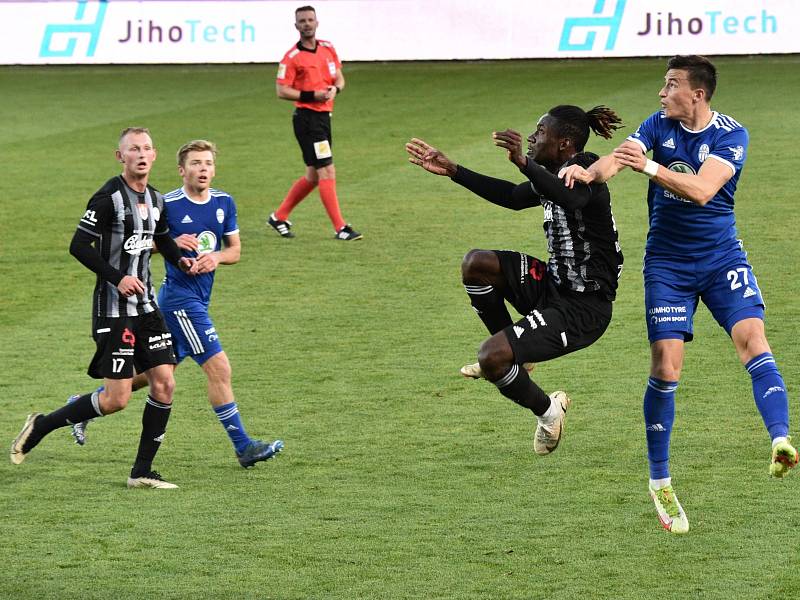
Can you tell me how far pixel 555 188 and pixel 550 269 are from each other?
33.3 inches

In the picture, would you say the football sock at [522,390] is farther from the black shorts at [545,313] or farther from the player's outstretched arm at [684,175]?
the player's outstretched arm at [684,175]

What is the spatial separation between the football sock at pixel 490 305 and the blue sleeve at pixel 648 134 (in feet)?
3.80

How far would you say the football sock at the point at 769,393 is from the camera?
21.5 feet

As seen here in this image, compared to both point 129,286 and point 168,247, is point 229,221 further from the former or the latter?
point 129,286

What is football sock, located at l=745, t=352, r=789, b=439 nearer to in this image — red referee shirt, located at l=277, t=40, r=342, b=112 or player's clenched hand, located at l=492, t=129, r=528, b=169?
player's clenched hand, located at l=492, t=129, r=528, b=169

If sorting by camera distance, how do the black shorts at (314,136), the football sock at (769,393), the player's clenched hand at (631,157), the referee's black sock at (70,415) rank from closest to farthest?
1. the player's clenched hand at (631,157)
2. the football sock at (769,393)
3. the referee's black sock at (70,415)
4. the black shorts at (314,136)

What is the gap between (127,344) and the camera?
24.6ft

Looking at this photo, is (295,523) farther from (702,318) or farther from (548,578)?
(702,318)

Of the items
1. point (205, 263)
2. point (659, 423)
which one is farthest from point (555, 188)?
point (205, 263)

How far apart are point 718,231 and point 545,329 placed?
3.19 ft

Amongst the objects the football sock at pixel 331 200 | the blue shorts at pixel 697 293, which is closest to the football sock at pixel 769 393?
the blue shorts at pixel 697 293

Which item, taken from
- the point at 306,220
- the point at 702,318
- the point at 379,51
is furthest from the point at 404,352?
the point at 379,51

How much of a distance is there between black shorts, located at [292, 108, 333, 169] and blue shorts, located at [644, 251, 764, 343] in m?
7.51

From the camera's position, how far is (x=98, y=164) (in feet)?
60.1
